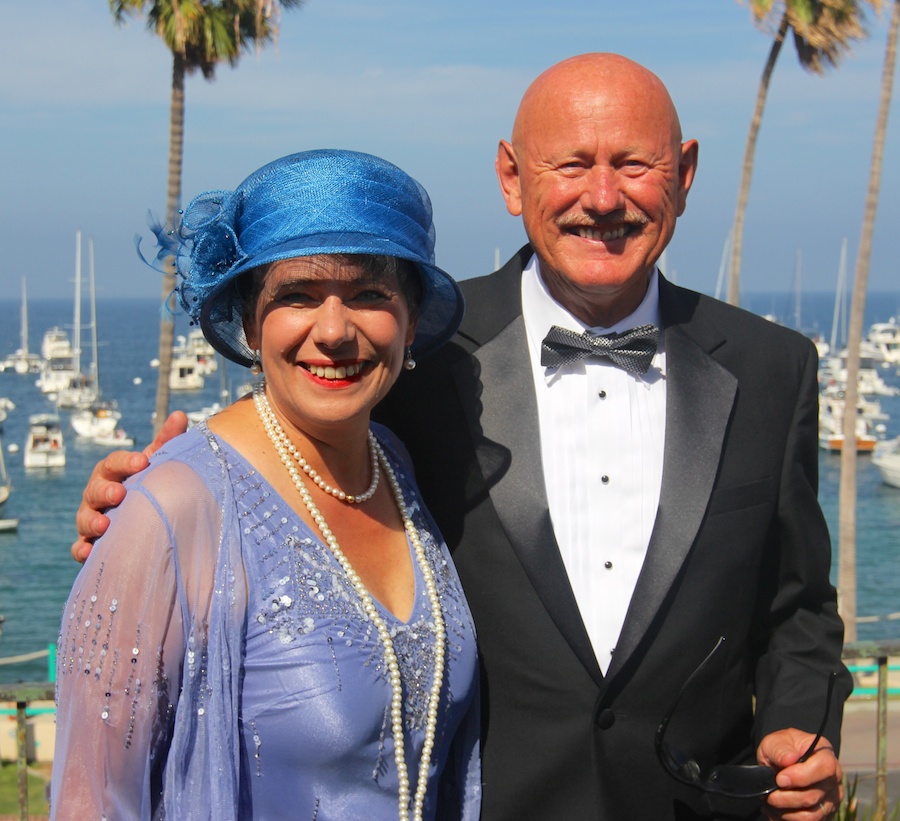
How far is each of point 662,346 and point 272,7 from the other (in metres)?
14.5

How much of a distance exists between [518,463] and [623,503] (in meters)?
0.28

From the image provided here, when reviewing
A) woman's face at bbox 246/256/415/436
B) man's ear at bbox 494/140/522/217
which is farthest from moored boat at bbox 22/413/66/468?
woman's face at bbox 246/256/415/436

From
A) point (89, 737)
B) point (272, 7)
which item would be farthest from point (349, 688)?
point (272, 7)

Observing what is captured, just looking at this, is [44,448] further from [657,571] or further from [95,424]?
[657,571]

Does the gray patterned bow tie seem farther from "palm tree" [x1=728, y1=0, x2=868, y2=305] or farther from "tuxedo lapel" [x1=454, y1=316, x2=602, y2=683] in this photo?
"palm tree" [x1=728, y1=0, x2=868, y2=305]

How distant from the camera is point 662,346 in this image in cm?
297

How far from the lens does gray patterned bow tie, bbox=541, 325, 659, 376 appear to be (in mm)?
2838

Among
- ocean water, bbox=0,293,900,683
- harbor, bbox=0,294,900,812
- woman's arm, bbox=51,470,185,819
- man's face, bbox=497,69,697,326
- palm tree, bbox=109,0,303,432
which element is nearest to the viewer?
woman's arm, bbox=51,470,185,819

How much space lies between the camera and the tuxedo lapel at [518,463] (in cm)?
268

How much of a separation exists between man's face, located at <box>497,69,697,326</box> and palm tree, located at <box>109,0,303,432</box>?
13271 mm

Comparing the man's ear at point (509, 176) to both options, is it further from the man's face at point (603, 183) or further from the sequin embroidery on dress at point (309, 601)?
the sequin embroidery on dress at point (309, 601)

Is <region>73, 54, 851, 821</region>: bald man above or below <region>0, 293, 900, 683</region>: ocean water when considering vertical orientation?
above

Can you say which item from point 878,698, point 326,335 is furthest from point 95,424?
point 326,335

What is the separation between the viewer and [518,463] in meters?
2.76
